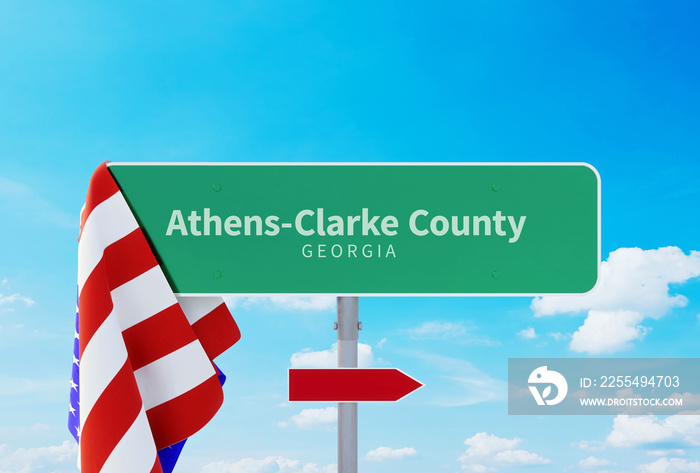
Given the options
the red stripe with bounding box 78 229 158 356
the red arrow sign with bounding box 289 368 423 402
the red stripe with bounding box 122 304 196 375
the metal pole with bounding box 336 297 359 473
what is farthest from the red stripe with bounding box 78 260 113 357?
the metal pole with bounding box 336 297 359 473

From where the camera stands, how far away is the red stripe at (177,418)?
2.45 meters

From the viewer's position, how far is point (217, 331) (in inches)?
105

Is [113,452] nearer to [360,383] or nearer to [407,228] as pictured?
[360,383]

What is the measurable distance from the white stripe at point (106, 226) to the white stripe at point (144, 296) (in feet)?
0.60

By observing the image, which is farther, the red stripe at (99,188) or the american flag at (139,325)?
the red stripe at (99,188)

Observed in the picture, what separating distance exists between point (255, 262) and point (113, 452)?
2.89 ft

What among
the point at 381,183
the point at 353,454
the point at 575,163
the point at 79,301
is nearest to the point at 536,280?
the point at 575,163

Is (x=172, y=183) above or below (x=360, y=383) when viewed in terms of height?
above

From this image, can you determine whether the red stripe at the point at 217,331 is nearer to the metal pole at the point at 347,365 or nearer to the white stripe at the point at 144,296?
the white stripe at the point at 144,296

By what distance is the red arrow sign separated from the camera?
92.5 inches

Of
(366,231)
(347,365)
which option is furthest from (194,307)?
(366,231)

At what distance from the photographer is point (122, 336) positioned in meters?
2.45

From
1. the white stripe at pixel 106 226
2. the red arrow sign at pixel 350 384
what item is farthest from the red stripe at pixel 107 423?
the red arrow sign at pixel 350 384

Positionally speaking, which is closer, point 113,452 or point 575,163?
point 113,452
